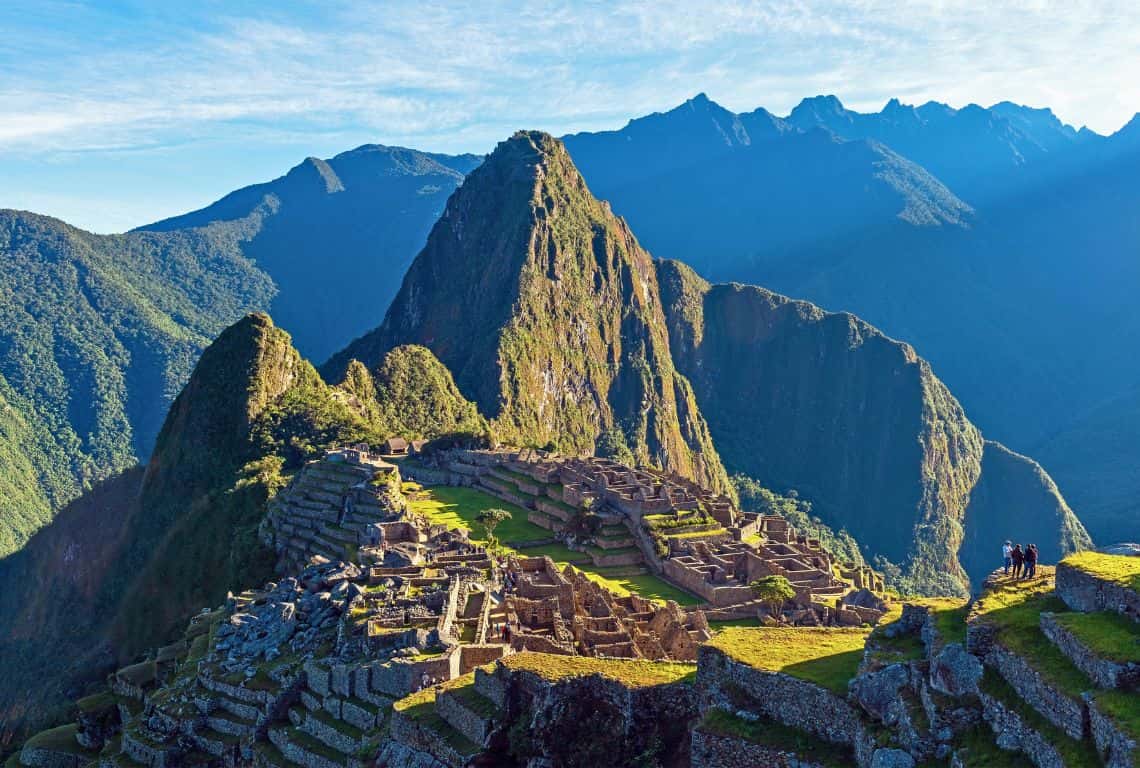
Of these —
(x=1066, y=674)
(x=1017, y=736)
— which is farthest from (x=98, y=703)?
(x=1066, y=674)

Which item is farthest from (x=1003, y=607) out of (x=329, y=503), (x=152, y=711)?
(x=329, y=503)

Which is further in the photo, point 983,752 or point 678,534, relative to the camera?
point 678,534

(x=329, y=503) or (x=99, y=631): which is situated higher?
(x=329, y=503)

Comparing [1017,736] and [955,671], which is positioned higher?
[955,671]

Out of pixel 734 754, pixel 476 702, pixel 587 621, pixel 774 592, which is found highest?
pixel 734 754

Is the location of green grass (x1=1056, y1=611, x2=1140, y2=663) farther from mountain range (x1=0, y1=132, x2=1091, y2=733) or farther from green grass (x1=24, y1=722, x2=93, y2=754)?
mountain range (x1=0, y1=132, x2=1091, y2=733)

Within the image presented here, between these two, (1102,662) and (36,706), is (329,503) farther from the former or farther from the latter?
(1102,662)

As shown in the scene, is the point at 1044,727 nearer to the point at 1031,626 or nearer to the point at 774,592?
the point at 1031,626
